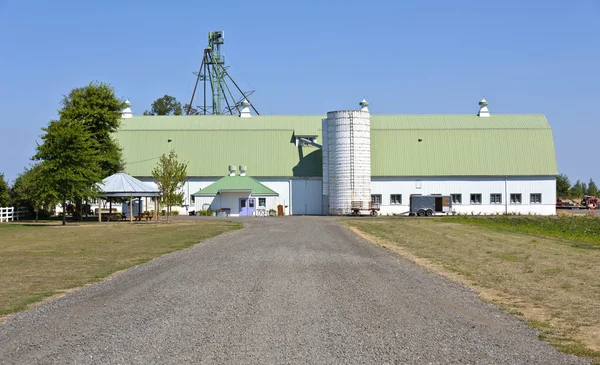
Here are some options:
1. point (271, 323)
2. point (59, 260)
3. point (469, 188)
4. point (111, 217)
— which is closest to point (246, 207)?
point (111, 217)

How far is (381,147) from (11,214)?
125 feet

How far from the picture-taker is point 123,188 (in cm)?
5806

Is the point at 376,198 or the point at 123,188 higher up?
the point at 123,188

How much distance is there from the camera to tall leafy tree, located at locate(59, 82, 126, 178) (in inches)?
2479

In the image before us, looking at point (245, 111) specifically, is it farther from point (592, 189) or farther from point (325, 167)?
point (592, 189)

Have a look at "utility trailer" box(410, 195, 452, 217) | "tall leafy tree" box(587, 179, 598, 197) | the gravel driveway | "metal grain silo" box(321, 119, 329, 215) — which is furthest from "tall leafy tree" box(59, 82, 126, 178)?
"tall leafy tree" box(587, 179, 598, 197)

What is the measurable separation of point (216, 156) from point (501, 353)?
67.8 meters

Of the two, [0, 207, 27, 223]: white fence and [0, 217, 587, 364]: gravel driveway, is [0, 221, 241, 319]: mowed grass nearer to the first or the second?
[0, 217, 587, 364]: gravel driveway

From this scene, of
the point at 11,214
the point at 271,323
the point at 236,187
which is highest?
the point at 236,187

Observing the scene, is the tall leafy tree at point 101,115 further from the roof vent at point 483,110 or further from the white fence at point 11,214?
the roof vent at point 483,110

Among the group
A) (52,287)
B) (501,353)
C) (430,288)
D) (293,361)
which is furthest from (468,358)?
(52,287)

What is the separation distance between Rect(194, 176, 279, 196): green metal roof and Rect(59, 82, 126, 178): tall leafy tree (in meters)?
9.78

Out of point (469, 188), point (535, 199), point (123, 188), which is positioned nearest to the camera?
point (123, 188)

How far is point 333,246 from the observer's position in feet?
92.7
